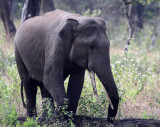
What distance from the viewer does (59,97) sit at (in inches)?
208

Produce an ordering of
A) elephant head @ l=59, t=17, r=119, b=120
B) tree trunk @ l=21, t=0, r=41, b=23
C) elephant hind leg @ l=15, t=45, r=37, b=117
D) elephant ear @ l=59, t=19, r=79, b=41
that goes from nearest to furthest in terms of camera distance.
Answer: elephant head @ l=59, t=17, r=119, b=120, elephant ear @ l=59, t=19, r=79, b=41, elephant hind leg @ l=15, t=45, r=37, b=117, tree trunk @ l=21, t=0, r=41, b=23

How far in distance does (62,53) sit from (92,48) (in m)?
0.51

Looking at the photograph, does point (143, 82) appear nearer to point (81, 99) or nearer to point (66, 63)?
point (81, 99)

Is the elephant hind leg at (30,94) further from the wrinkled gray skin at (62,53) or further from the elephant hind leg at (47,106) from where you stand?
the elephant hind leg at (47,106)

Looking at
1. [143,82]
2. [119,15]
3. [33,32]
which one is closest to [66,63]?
[33,32]

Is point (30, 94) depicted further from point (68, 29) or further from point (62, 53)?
point (68, 29)

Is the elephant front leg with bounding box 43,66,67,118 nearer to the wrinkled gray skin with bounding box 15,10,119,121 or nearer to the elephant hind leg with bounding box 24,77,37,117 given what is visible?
the wrinkled gray skin with bounding box 15,10,119,121

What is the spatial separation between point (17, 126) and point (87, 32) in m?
1.71

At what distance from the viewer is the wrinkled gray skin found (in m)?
4.88

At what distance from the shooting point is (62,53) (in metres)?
5.20

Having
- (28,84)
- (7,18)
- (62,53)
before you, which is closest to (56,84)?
(62,53)

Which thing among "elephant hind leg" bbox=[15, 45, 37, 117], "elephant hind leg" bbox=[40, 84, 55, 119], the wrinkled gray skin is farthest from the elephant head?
"elephant hind leg" bbox=[15, 45, 37, 117]

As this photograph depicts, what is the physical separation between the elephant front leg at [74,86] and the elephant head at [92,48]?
21.7 inches

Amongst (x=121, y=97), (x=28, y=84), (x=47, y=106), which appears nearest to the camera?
(x=47, y=106)
